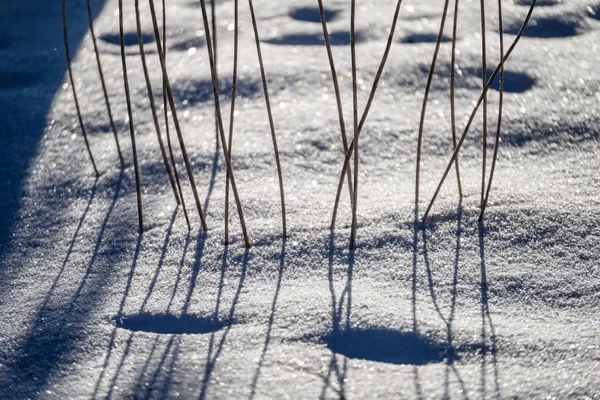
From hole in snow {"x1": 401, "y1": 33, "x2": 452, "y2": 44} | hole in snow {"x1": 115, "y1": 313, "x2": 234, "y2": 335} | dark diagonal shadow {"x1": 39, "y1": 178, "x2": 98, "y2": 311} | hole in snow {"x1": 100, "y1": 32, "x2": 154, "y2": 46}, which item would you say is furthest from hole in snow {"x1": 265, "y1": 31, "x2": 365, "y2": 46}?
hole in snow {"x1": 115, "y1": 313, "x2": 234, "y2": 335}

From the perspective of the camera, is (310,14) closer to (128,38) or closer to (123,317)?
(128,38)

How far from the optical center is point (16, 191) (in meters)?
1.27

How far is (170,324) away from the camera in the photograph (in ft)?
3.10

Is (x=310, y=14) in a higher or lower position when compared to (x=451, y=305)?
higher

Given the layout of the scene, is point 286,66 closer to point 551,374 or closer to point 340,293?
point 340,293

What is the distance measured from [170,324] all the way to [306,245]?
0.27 m

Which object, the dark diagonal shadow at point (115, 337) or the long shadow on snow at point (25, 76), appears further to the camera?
the long shadow on snow at point (25, 76)

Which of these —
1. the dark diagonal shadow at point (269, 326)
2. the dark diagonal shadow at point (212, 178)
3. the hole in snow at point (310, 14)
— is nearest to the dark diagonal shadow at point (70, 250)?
the dark diagonal shadow at point (212, 178)

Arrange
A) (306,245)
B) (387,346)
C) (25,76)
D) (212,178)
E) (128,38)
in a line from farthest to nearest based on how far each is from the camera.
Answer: (128,38)
(25,76)
(212,178)
(306,245)
(387,346)

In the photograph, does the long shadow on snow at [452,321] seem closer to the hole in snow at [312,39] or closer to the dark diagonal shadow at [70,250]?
the dark diagonal shadow at [70,250]

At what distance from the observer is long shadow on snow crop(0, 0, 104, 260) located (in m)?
1.31

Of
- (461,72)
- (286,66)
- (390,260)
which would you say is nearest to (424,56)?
(461,72)

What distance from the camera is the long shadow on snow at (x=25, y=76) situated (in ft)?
4.30

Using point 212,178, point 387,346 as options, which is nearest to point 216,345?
point 387,346
